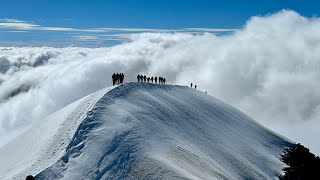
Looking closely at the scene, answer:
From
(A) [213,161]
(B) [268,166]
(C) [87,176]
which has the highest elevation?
(C) [87,176]

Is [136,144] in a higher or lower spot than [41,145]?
higher

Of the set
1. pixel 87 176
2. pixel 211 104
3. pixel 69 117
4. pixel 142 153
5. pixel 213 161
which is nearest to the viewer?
pixel 87 176

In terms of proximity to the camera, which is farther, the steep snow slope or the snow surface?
the snow surface

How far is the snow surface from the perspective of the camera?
41.7m

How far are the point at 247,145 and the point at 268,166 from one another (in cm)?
715

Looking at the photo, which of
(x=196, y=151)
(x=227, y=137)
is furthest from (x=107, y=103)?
(x=227, y=137)

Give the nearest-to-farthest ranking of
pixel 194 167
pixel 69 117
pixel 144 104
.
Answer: pixel 194 167 < pixel 69 117 < pixel 144 104

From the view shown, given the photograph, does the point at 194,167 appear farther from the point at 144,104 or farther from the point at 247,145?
the point at 247,145

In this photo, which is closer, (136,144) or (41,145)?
(41,145)

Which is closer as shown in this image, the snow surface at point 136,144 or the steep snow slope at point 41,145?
the steep snow slope at point 41,145

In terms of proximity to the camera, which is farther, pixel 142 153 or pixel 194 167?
pixel 194 167

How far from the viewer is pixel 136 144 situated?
156 ft

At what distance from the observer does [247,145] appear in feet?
253

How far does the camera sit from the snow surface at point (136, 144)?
41688mm
